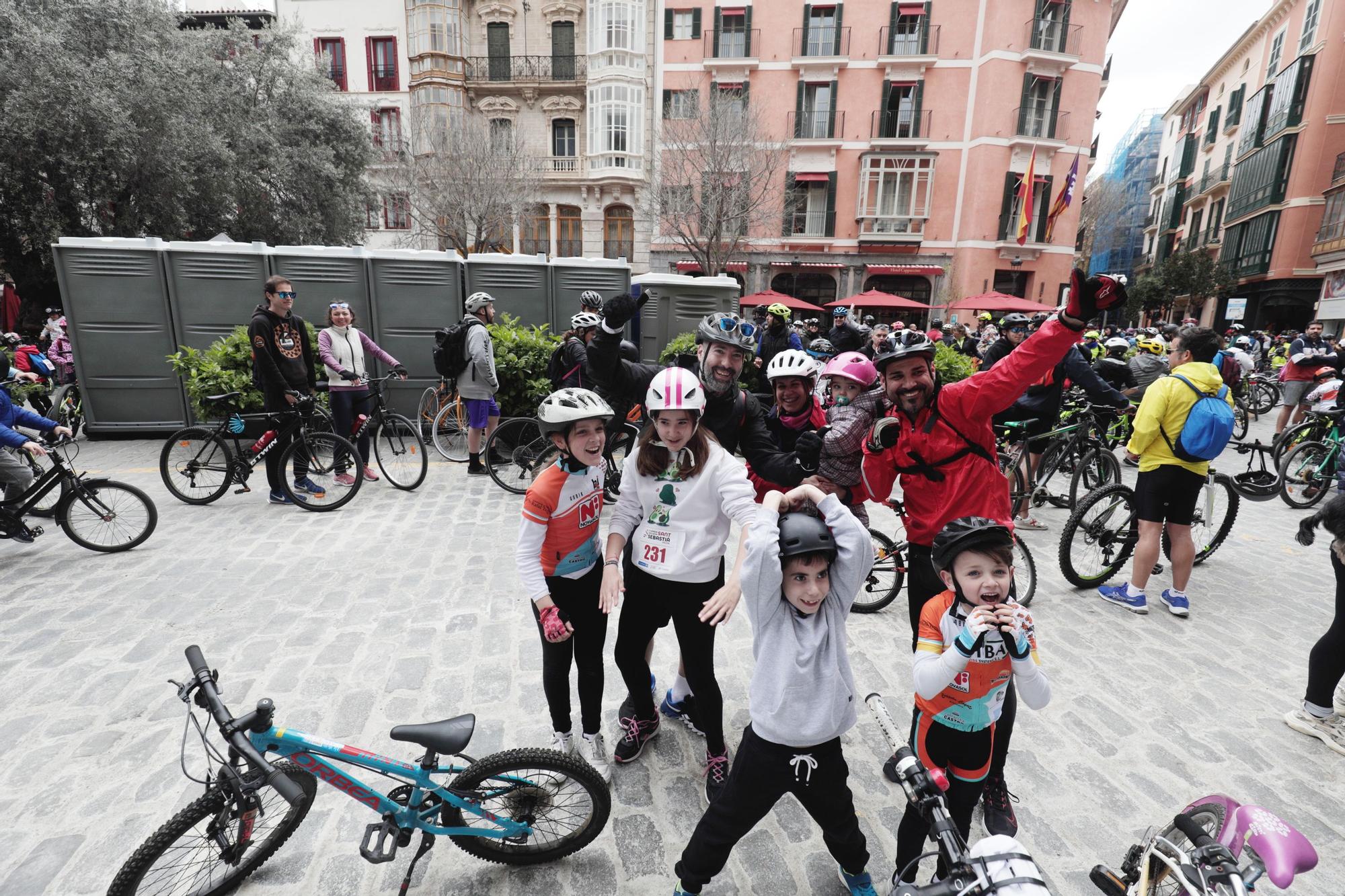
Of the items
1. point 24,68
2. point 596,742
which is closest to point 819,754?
point 596,742

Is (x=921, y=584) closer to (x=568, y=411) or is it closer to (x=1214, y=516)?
(x=568, y=411)

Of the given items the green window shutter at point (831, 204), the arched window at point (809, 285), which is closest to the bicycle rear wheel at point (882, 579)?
the arched window at point (809, 285)

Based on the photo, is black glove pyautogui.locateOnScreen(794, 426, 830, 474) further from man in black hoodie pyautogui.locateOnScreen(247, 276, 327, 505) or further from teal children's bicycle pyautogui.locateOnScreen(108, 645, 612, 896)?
man in black hoodie pyautogui.locateOnScreen(247, 276, 327, 505)

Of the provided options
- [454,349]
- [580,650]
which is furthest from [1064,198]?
[580,650]

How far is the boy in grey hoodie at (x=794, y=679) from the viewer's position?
75.7 inches

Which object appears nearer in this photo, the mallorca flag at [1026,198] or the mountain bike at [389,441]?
the mountain bike at [389,441]

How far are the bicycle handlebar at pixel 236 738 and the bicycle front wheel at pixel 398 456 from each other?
204 inches

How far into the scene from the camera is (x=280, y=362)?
6.25 meters

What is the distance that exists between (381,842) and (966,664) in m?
2.06

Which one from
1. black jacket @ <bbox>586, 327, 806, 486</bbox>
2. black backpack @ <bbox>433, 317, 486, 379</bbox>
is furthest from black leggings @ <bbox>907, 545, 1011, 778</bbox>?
black backpack @ <bbox>433, 317, 486, 379</bbox>

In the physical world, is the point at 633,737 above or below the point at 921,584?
below

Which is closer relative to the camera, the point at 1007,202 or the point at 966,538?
the point at 966,538

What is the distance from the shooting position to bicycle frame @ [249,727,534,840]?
2041 mm

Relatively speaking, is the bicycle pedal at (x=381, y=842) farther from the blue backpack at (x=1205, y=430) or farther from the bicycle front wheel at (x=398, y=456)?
the bicycle front wheel at (x=398, y=456)
